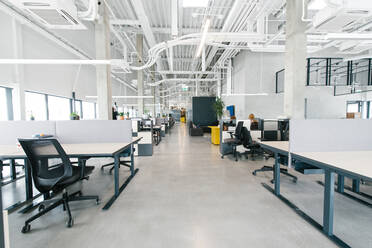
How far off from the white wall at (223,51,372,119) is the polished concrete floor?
5.42 meters

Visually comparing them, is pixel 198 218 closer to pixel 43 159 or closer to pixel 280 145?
pixel 280 145

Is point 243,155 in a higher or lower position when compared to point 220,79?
lower

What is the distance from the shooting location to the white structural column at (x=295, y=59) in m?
3.51

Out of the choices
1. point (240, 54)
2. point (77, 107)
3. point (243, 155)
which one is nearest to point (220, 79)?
point (240, 54)

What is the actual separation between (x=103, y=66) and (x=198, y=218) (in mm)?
4209

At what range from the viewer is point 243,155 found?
5.18 m

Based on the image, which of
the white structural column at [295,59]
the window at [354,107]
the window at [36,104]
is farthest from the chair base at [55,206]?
the window at [354,107]

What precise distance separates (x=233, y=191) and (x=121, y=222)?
5.85 ft

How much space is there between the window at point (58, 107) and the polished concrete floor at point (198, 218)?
445 cm

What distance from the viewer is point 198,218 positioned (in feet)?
6.97

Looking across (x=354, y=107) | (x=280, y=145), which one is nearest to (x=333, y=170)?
(x=280, y=145)

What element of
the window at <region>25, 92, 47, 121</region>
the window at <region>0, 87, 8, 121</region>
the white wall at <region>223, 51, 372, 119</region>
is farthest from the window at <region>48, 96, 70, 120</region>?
the white wall at <region>223, 51, 372, 119</region>

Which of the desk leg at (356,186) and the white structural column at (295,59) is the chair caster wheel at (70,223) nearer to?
the desk leg at (356,186)

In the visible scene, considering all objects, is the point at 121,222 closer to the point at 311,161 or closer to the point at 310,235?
the point at 310,235
